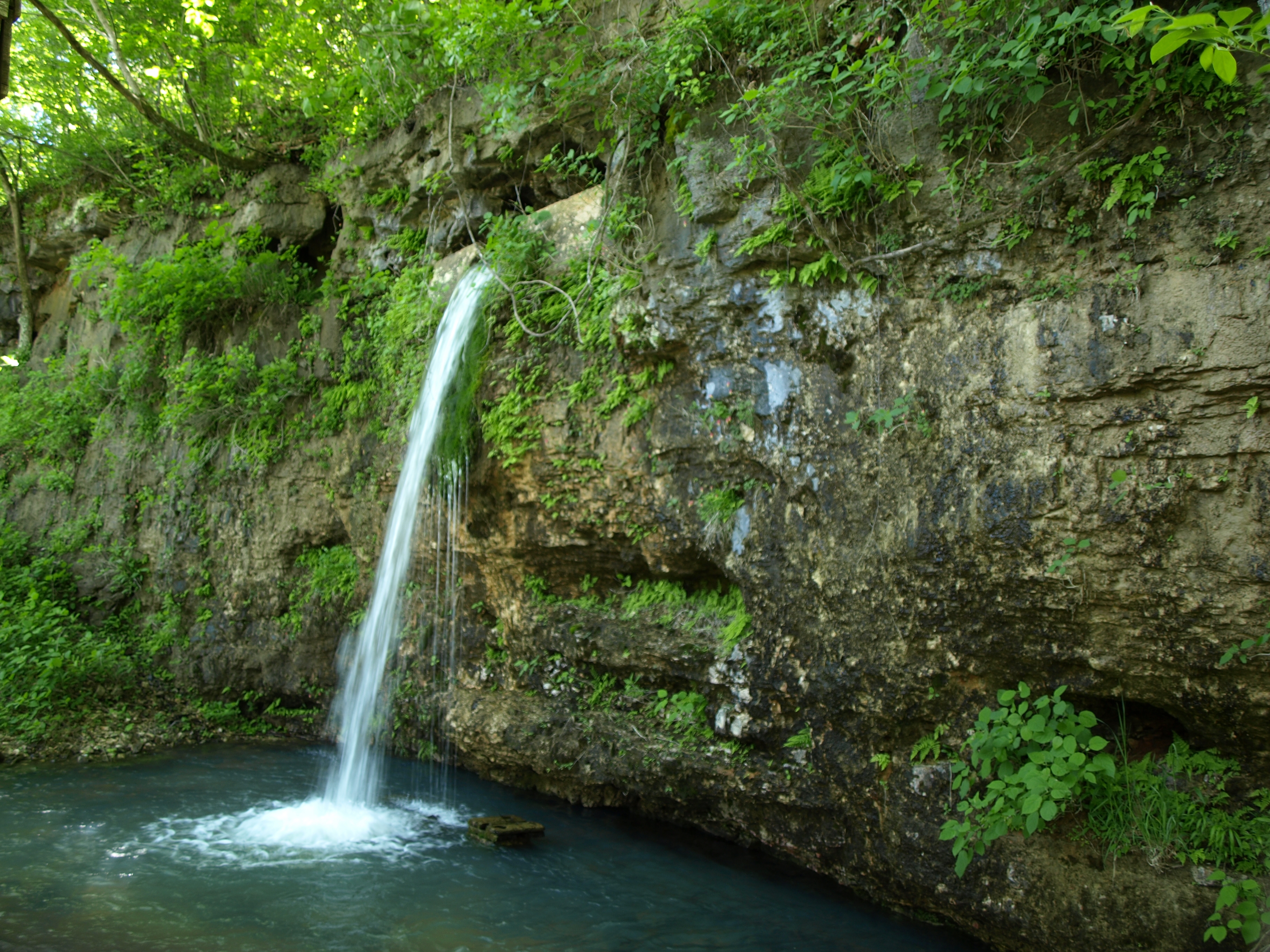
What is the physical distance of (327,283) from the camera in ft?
30.4

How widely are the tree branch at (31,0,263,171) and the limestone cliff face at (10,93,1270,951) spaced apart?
5.96m

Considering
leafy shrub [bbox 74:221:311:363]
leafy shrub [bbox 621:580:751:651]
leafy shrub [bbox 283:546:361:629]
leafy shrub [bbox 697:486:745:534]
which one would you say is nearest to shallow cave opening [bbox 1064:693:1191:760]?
leafy shrub [bbox 621:580:751:651]

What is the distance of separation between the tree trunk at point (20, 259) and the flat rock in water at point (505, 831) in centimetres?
1225

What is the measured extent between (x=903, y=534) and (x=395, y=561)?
4.43 metres

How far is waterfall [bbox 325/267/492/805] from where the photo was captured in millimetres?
6883

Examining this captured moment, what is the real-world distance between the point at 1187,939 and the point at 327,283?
920 centimetres

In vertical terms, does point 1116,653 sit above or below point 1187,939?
above

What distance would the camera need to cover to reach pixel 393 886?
4953 millimetres

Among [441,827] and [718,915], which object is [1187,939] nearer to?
[718,915]

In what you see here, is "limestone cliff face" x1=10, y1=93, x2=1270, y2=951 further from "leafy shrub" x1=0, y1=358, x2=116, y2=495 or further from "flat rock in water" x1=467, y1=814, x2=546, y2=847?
"leafy shrub" x1=0, y1=358, x2=116, y2=495

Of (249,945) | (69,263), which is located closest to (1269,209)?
(249,945)

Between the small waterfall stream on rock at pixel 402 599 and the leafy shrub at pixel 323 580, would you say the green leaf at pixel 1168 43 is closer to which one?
the small waterfall stream on rock at pixel 402 599

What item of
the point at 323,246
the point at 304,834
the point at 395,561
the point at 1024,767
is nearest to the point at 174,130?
the point at 323,246

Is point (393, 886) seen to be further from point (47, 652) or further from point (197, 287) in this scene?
point (197, 287)
